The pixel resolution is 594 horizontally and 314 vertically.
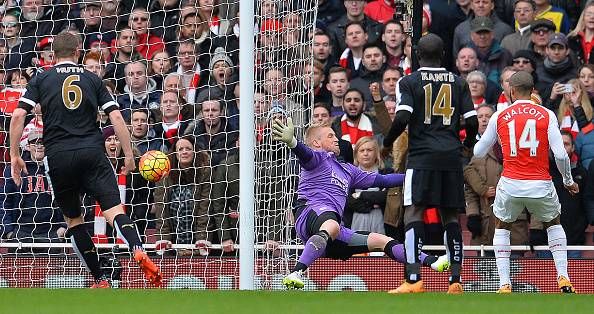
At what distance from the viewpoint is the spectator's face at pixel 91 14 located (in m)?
15.8

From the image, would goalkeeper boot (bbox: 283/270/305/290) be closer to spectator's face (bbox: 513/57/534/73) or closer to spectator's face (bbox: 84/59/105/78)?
spectator's face (bbox: 513/57/534/73)

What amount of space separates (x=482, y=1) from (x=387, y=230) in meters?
3.12

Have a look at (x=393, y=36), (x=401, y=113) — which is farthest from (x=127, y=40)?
(x=401, y=113)

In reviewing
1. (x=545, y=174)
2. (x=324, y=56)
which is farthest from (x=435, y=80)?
(x=324, y=56)

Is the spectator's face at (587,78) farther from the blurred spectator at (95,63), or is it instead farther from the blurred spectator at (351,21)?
the blurred spectator at (95,63)

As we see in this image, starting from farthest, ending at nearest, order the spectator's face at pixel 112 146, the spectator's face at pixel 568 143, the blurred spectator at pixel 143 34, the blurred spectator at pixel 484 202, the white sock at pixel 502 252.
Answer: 1. the blurred spectator at pixel 143 34
2. the spectator's face at pixel 112 146
3. the blurred spectator at pixel 484 202
4. the spectator's face at pixel 568 143
5. the white sock at pixel 502 252

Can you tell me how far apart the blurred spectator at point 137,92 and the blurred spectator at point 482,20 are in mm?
3533

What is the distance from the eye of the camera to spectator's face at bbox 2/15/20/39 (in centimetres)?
1556

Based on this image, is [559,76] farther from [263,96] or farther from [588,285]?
[263,96]

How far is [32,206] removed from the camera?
49.0 ft

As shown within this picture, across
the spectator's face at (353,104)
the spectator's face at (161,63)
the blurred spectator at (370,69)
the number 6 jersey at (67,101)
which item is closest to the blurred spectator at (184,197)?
the spectator's face at (161,63)

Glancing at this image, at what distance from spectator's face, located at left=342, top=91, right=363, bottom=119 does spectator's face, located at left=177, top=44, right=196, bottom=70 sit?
5.91 feet

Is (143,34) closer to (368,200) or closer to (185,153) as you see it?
(185,153)

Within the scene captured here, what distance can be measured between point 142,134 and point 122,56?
57.8 inches
